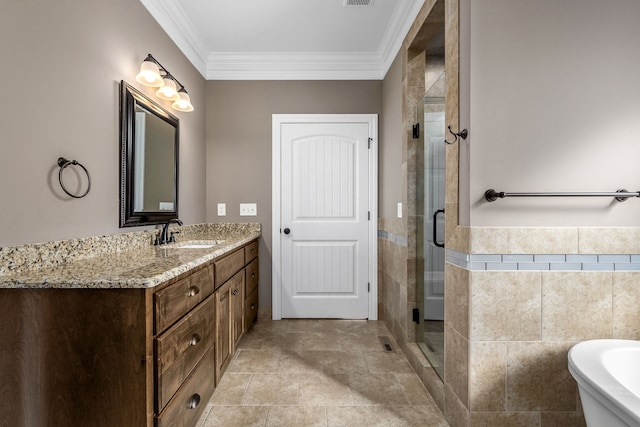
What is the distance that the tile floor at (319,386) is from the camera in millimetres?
1641

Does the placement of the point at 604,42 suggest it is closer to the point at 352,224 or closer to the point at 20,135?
the point at 352,224

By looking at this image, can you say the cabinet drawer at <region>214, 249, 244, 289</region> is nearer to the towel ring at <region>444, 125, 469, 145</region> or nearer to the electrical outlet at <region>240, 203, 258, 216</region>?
the electrical outlet at <region>240, 203, 258, 216</region>

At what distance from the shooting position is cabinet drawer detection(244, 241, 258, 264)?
2518 millimetres

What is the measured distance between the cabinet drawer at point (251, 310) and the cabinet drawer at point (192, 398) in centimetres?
76

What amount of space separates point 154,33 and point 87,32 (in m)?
0.72

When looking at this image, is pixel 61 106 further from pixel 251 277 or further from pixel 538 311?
Answer: pixel 538 311

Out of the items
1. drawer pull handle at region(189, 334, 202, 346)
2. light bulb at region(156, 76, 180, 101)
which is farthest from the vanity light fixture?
drawer pull handle at region(189, 334, 202, 346)

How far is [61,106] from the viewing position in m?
1.35

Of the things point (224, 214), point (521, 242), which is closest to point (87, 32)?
point (224, 214)

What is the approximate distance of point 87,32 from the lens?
149 cm

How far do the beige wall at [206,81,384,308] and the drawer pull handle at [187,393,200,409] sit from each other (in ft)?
5.27

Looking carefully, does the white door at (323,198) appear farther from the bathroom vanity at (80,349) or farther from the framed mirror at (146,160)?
the bathroom vanity at (80,349)

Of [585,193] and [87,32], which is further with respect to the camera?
[87,32]

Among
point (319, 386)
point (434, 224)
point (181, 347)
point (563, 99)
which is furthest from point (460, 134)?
point (319, 386)
